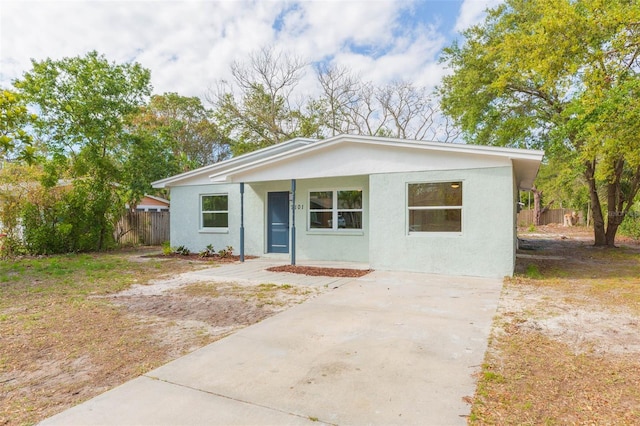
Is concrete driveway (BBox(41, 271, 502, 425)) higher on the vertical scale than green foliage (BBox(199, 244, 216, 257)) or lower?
lower

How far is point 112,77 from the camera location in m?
14.4

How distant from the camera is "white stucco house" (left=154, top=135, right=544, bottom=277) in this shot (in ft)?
25.9

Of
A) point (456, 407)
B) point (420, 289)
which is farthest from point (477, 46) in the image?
point (456, 407)

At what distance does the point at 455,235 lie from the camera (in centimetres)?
832

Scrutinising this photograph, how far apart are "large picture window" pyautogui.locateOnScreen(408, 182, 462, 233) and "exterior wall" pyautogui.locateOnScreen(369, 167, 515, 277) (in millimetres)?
139

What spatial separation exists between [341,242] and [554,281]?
541cm

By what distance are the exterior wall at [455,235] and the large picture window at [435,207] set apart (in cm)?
14

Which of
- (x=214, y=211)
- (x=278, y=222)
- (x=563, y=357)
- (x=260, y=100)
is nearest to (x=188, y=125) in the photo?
(x=260, y=100)

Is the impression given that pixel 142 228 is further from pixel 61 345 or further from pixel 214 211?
pixel 61 345

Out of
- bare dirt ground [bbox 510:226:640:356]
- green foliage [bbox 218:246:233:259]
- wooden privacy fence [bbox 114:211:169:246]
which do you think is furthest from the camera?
wooden privacy fence [bbox 114:211:169:246]

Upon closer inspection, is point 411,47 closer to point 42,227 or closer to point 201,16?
point 201,16

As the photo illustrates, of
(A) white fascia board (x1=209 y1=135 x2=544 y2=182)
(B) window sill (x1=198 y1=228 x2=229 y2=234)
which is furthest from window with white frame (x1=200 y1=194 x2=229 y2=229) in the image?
(A) white fascia board (x1=209 y1=135 x2=544 y2=182)

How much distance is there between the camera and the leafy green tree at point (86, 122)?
13367mm

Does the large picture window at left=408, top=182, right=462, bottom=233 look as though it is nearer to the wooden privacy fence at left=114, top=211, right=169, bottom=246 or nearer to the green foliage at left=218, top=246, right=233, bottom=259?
the green foliage at left=218, top=246, right=233, bottom=259
